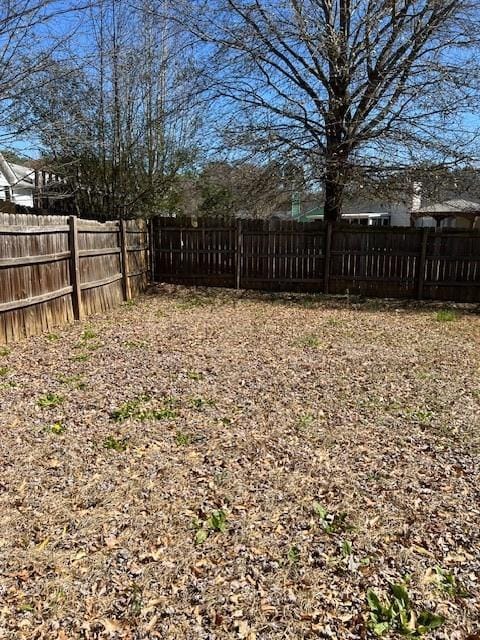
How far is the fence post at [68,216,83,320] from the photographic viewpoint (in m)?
7.15

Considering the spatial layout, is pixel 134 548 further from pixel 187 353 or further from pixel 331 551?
pixel 187 353

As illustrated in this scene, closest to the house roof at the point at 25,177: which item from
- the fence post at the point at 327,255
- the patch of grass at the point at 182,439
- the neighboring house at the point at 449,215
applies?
the fence post at the point at 327,255

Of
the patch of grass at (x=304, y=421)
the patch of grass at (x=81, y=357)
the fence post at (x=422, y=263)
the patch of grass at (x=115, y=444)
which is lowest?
the patch of grass at (x=304, y=421)

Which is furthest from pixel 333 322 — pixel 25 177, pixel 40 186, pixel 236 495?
pixel 40 186

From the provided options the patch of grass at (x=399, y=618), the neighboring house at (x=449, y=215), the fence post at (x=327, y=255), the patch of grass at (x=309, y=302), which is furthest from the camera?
the neighboring house at (x=449, y=215)

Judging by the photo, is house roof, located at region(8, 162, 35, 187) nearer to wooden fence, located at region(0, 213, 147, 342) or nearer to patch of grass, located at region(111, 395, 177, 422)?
wooden fence, located at region(0, 213, 147, 342)

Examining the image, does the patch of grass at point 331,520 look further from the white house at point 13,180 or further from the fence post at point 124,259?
the white house at point 13,180

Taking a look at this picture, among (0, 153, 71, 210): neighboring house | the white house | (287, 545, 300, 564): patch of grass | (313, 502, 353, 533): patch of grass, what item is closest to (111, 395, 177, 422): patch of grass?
(313, 502, 353, 533): patch of grass

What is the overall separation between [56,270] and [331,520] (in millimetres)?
5595

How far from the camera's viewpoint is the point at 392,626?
6.24 feet

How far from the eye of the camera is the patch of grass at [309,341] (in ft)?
20.4

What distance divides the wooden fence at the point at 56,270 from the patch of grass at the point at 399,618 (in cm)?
519

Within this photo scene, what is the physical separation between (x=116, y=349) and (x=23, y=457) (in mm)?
2669

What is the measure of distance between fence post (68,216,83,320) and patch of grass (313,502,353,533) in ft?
18.6
